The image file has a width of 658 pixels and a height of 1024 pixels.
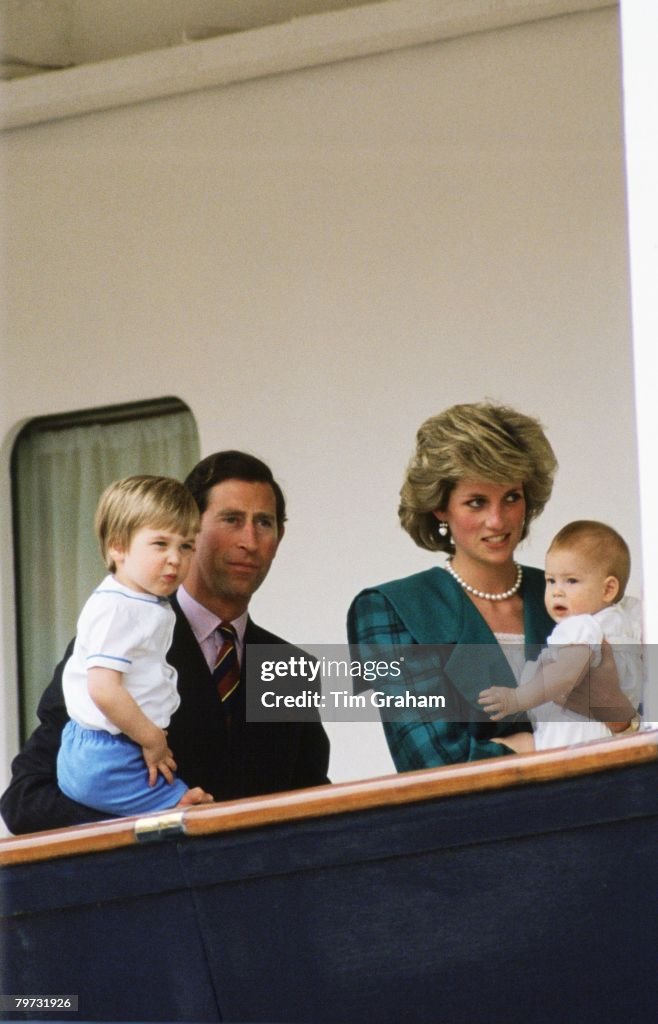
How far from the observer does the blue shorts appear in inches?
130

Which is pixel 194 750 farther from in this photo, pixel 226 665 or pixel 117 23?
pixel 117 23

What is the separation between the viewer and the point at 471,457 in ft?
11.2

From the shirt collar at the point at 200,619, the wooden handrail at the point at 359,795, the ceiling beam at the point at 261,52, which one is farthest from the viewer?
the ceiling beam at the point at 261,52

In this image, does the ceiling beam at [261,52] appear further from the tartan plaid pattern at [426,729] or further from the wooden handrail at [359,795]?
the wooden handrail at [359,795]

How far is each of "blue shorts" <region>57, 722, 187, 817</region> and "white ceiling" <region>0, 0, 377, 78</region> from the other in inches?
111

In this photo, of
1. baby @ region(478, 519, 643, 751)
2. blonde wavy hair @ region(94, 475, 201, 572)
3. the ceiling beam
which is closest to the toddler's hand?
baby @ region(478, 519, 643, 751)

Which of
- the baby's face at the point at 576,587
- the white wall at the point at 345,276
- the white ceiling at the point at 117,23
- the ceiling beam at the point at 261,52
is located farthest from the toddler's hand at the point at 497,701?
the white ceiling at the point at 117,23

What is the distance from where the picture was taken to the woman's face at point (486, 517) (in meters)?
3.44

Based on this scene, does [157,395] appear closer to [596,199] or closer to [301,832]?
[596,199]

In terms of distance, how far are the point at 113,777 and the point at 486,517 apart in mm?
837

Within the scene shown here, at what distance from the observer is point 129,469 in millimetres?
5918

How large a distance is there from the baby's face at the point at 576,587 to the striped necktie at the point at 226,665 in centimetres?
63

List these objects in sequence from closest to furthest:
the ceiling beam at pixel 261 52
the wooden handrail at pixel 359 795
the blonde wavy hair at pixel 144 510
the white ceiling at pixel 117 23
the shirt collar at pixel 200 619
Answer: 1. the wooden handrail at pixel 359 795
2. the blonde wavy hair at pixel 144 510
3. the shirt collar at pixel 200 619
4. the ceiling beam at pixel 261 52
5. the white ceiling at pixel 117 23

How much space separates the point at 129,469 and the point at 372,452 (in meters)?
0.87
